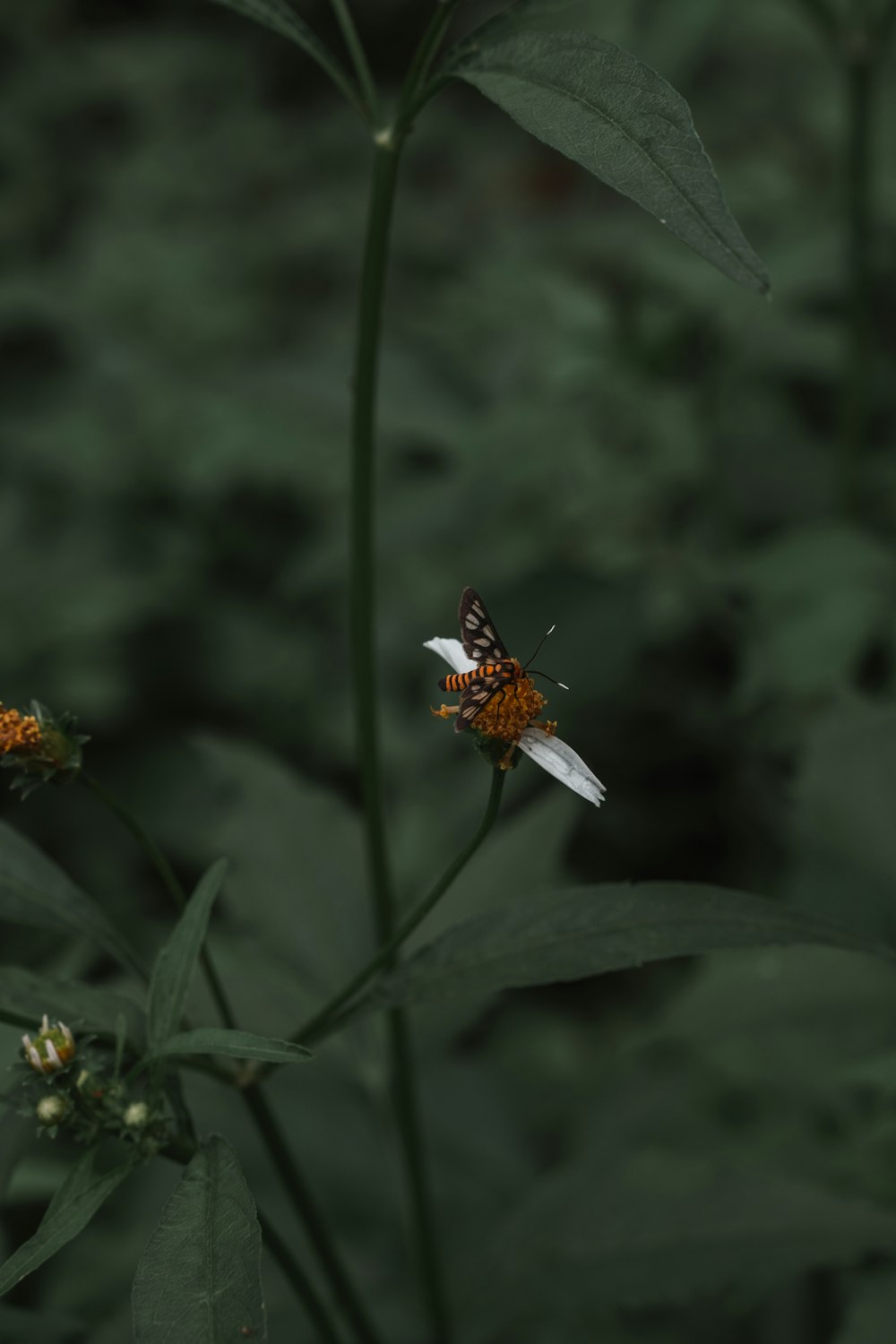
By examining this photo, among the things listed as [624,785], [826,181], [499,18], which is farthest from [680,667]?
[499,18]

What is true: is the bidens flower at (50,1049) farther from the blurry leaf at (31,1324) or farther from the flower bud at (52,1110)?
the blurry leaf at (31,1324)

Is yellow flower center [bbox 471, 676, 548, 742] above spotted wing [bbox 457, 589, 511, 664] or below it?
below

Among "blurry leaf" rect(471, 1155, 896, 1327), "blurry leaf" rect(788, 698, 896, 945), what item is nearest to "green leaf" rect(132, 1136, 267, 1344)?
"blurry leaf" rect(471, 1155, 896, 1327)

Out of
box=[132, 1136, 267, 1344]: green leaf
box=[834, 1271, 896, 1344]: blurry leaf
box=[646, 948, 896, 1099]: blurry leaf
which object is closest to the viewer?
box=[132, 1136, 267, 1344]: green leaf

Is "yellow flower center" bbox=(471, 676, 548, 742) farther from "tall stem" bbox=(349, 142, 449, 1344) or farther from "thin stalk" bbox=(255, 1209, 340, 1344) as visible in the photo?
"thin stalk" bbox=(255, 1209, 340, 1344)

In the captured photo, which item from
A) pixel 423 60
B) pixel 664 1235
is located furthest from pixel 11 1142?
pixel 423 60

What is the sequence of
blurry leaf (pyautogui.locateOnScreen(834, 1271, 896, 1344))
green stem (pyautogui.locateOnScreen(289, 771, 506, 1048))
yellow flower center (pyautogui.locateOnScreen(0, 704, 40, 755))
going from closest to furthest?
green stem (pyautogui.locateOnScreen(289, 771, 506, 1048)) → yellow flower center (pyautogui.locateOnScreen(0, 704, 40, 755)) → blurry leaf (pyautogui.locateOnScreen(834, 1271, 896, 1344))
